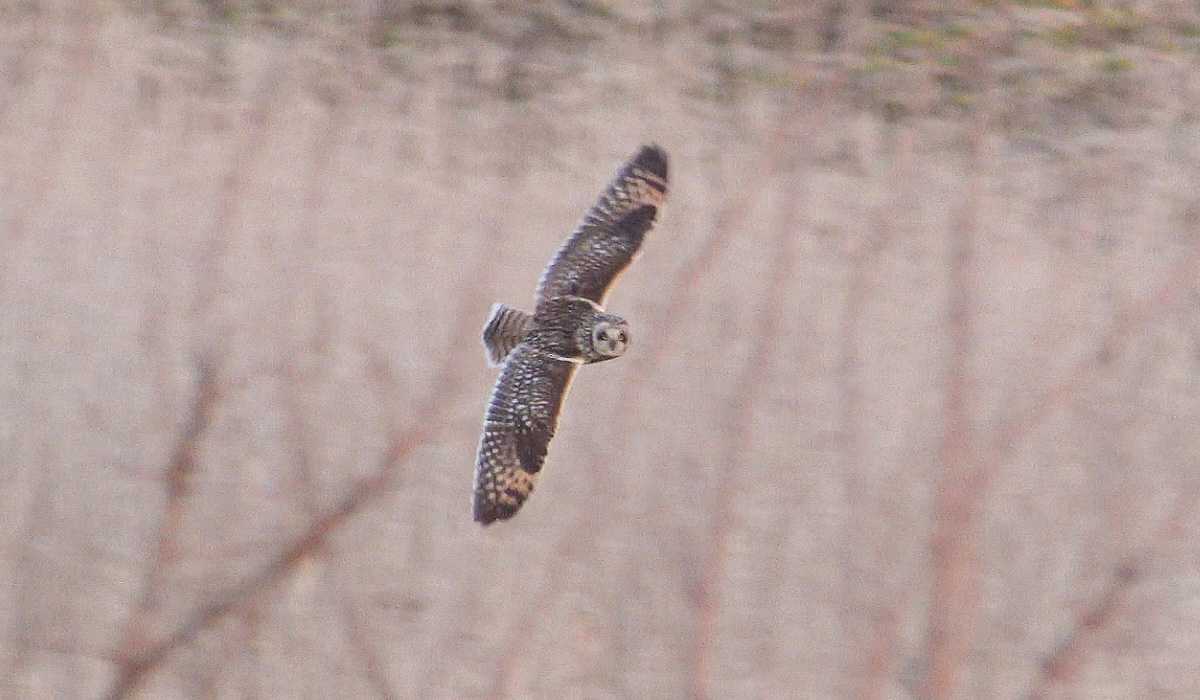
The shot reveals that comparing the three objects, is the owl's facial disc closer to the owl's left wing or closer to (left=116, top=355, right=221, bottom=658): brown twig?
the owl's left wing

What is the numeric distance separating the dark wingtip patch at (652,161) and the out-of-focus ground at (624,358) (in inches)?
46.5

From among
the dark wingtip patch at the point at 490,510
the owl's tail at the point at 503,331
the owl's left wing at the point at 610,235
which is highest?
the owl's left wing at the point at 610,235

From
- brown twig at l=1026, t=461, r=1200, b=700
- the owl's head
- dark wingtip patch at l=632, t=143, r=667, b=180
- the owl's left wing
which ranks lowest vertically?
brown twig at l=1026, t=461, r=1200, b=700

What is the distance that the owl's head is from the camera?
273cm

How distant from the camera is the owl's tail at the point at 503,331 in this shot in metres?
2.86

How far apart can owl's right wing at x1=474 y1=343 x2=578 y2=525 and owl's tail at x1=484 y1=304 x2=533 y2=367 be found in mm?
18

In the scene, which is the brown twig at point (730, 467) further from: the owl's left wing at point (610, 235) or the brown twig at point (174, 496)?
the owl's left wing at point (610, 235)

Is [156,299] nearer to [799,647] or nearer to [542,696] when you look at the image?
[542,696]

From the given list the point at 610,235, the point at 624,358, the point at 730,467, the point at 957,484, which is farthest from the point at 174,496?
the point at 610,235

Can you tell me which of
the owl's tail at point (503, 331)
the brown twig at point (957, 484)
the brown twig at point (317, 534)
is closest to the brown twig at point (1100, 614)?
the brown twig at point (957, 484)

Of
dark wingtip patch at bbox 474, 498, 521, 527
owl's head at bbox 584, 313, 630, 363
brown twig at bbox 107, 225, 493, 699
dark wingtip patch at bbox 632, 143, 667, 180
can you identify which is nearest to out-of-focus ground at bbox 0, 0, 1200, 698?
brown twig at bbox 107, 225, 493, 699

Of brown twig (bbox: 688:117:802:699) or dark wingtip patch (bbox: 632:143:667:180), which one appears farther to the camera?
brown twig (bbox: 688:117:802:699)

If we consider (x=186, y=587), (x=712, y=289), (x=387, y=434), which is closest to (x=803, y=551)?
(x=712, y=289)

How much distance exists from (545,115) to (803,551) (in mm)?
994
